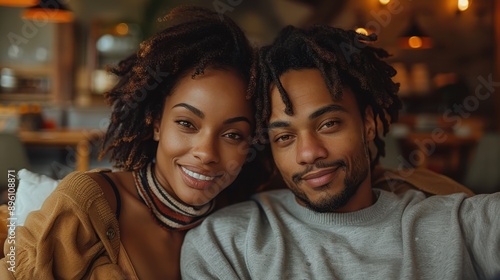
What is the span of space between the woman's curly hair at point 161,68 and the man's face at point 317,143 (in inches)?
5.1

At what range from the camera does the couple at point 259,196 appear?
1.40 metres

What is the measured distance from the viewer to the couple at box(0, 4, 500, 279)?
1399 mm

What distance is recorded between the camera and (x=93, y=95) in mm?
7785

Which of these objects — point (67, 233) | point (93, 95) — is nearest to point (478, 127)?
point (93, 95)

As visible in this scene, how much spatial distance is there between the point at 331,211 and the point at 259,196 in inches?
9.9

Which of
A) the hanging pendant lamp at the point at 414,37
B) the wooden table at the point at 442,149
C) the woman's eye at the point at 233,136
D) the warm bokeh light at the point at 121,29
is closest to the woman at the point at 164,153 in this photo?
the woman's eye at the point at 233,136

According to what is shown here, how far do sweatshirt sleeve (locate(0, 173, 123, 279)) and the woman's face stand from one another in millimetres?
248

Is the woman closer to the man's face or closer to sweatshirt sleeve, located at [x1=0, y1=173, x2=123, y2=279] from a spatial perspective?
sweatshirt sleeve, located at [x1=0, y1=173, x2=123, y2=279]

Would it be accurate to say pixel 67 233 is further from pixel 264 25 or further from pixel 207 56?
pixel 264 25

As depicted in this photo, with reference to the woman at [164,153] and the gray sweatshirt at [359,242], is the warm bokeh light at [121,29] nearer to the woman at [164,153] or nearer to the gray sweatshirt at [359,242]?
the woman at [164,153]

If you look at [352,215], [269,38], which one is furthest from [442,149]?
[352,215]

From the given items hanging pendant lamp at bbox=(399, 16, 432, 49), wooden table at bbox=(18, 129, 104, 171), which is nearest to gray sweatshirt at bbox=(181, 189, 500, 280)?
wooden table at bbox=(18, 129, 104, 171)

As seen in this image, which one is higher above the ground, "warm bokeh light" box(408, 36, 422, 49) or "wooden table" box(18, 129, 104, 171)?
"warm bokeh light" box(408, 36, 422, 49)

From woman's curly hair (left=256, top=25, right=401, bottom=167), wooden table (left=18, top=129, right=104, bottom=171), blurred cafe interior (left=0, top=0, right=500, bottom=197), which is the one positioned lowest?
wooden table (left=18, top=129, right=104, bottom=171)
